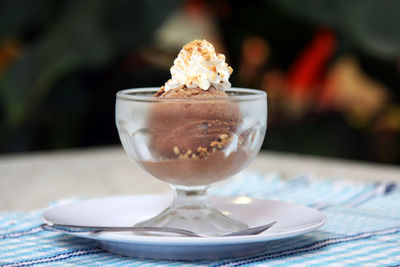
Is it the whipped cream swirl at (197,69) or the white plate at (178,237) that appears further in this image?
the whipped cream swirl at (197,69)

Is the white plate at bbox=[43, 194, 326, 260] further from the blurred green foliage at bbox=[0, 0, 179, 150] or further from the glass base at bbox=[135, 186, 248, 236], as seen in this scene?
the blurred green foliage at bbox=[0, 0, 179, 150]

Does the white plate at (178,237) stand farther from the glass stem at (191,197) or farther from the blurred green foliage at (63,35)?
the blurred green foliage at (63,35)

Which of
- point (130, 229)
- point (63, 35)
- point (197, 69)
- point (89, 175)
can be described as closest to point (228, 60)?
point (63, 35)

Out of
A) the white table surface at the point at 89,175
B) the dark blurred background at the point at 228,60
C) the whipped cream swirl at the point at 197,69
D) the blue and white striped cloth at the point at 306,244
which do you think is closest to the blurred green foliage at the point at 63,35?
the dark blurred background at the point at 228,60

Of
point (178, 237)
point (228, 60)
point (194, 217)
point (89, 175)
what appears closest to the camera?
point (178, 237)

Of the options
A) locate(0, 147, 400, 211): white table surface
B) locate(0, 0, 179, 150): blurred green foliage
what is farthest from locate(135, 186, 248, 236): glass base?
locate(0, 0, 179, 150): blurred green foliage

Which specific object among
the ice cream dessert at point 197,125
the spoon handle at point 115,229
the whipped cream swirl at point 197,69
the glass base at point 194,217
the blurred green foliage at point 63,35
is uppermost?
the blurred green foliage at point 63,35

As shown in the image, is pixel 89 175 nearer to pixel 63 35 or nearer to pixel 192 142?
pixel 63 35

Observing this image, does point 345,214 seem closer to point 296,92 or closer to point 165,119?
point 165,119
